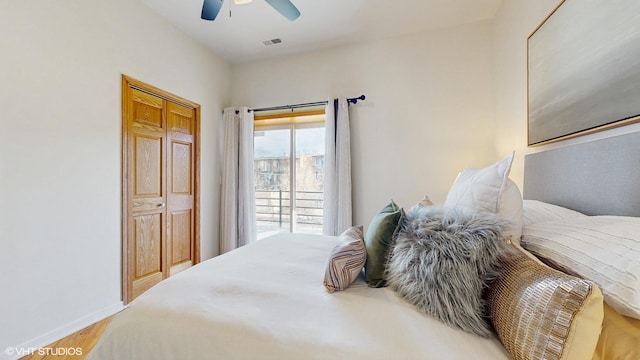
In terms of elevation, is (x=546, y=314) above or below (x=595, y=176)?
below

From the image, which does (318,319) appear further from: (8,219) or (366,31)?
(366,31)

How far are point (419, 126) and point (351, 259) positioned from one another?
7.09ft

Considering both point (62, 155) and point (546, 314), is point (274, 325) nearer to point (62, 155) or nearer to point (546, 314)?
point (546, 314)

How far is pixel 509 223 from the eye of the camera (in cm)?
94

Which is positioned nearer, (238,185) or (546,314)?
(546,314)

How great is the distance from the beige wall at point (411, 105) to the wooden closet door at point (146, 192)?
5.31 ft

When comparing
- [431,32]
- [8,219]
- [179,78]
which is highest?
[431,32]

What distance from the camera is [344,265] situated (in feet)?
3.67

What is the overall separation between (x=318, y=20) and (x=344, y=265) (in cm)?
251

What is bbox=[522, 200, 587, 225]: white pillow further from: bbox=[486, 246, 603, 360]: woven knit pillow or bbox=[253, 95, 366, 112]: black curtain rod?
bbox=[253, 95, 366, 112]: black curtain rod

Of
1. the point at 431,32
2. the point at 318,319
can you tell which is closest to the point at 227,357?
the point at 318,319

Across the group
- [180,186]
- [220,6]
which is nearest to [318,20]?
[220,6]

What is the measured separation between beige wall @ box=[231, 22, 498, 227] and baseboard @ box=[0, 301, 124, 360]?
8.20 feet

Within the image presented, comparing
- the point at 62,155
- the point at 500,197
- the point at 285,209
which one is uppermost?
the point at 62,155
